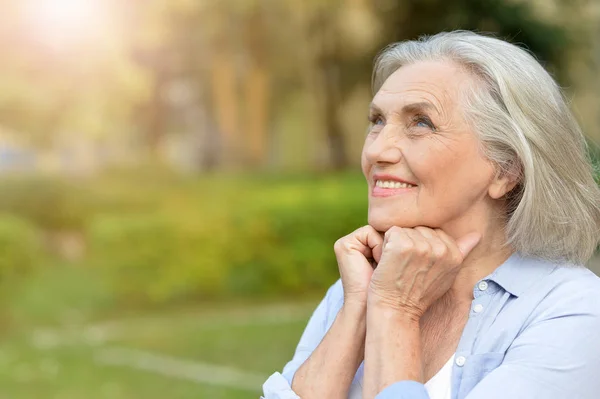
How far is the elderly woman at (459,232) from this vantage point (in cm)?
196

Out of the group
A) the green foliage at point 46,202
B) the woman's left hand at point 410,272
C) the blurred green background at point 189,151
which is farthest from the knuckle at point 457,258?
the green foliage at point 46,202

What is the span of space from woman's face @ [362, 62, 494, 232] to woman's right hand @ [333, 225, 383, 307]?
38 mm

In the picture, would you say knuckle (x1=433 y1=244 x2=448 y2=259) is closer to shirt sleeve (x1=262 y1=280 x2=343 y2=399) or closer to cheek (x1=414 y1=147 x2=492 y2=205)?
cheek (x1=414 y1=147 x2=492 y2=205)

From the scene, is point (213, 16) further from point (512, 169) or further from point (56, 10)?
point (512, 169)

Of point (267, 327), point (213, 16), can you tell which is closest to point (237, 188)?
point (213, 16)

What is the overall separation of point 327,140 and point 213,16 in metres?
2.48

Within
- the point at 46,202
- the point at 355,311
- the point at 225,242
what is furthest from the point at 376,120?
the point at 46,202

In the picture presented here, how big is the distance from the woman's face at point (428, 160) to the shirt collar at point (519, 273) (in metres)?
0.14

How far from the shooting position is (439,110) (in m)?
2.10

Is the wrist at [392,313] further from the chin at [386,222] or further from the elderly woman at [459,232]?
the chin at [386,222]

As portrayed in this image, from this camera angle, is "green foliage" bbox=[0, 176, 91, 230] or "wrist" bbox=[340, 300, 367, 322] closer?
"wrist" bbox=[340, 300, 367, 322]

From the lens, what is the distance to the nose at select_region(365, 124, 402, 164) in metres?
2.11

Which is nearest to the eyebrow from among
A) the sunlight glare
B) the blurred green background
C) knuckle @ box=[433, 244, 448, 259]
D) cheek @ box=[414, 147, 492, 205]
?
A: cheek @ box=[414, 147, 492, 205]

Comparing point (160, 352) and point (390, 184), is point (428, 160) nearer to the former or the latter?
point (390, 184)
